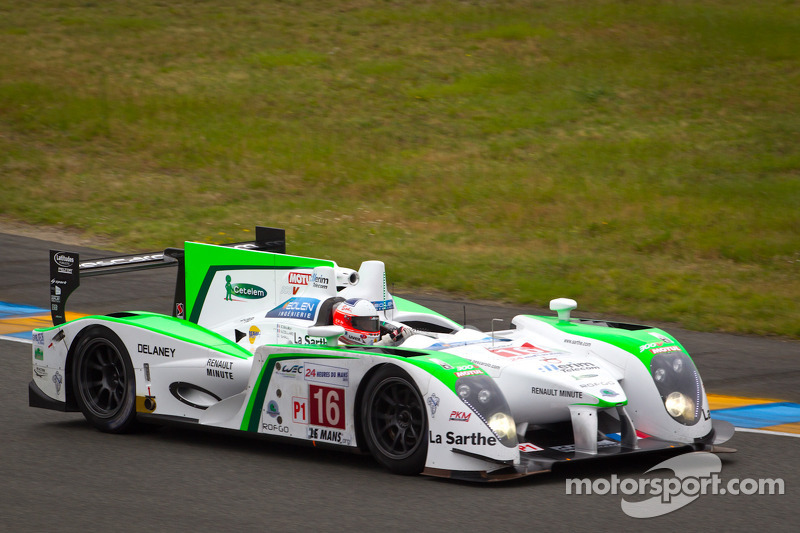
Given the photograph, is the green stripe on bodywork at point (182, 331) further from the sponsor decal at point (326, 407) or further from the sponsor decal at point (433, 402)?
the sponsor decal at point (433, 402)

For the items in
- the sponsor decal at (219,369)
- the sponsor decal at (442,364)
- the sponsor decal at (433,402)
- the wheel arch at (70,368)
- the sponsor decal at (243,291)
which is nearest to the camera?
the sponsor decal at (433,402)

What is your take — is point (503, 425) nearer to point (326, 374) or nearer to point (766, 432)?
point (326, 374)

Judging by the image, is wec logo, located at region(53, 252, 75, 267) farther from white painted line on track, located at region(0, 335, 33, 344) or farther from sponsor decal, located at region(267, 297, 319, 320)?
white painted line on track, located at region(0, 335, 33, 344)

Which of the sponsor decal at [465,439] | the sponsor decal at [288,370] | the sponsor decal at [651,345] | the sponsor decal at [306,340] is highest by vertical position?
the sponsor decal at [651,345]

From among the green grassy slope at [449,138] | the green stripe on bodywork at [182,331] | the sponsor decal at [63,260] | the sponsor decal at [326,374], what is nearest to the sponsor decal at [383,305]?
the green stripe on bodywork at [182,331]

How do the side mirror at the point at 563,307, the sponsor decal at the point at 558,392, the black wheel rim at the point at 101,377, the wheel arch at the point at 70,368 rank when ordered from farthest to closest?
the wheel arch at the point at 70,368
the black wheel rim at the point at 101,377
the side mirror at the point at 563,307
the sponsor decal at the point at 558,392

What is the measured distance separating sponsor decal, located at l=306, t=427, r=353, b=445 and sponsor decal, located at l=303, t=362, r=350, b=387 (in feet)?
0.98

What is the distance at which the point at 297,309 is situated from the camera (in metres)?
8.22

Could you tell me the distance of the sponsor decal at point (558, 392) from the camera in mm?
6754

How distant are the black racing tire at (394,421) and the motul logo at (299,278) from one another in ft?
5.70

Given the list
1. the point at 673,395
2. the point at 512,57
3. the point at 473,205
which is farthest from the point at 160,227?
the point at 512,57

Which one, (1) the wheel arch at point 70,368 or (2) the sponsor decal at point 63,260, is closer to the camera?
(1) the wheel arch at point 70,368

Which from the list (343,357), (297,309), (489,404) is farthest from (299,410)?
(489,404)

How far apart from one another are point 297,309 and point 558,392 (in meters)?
Result: 2.23
